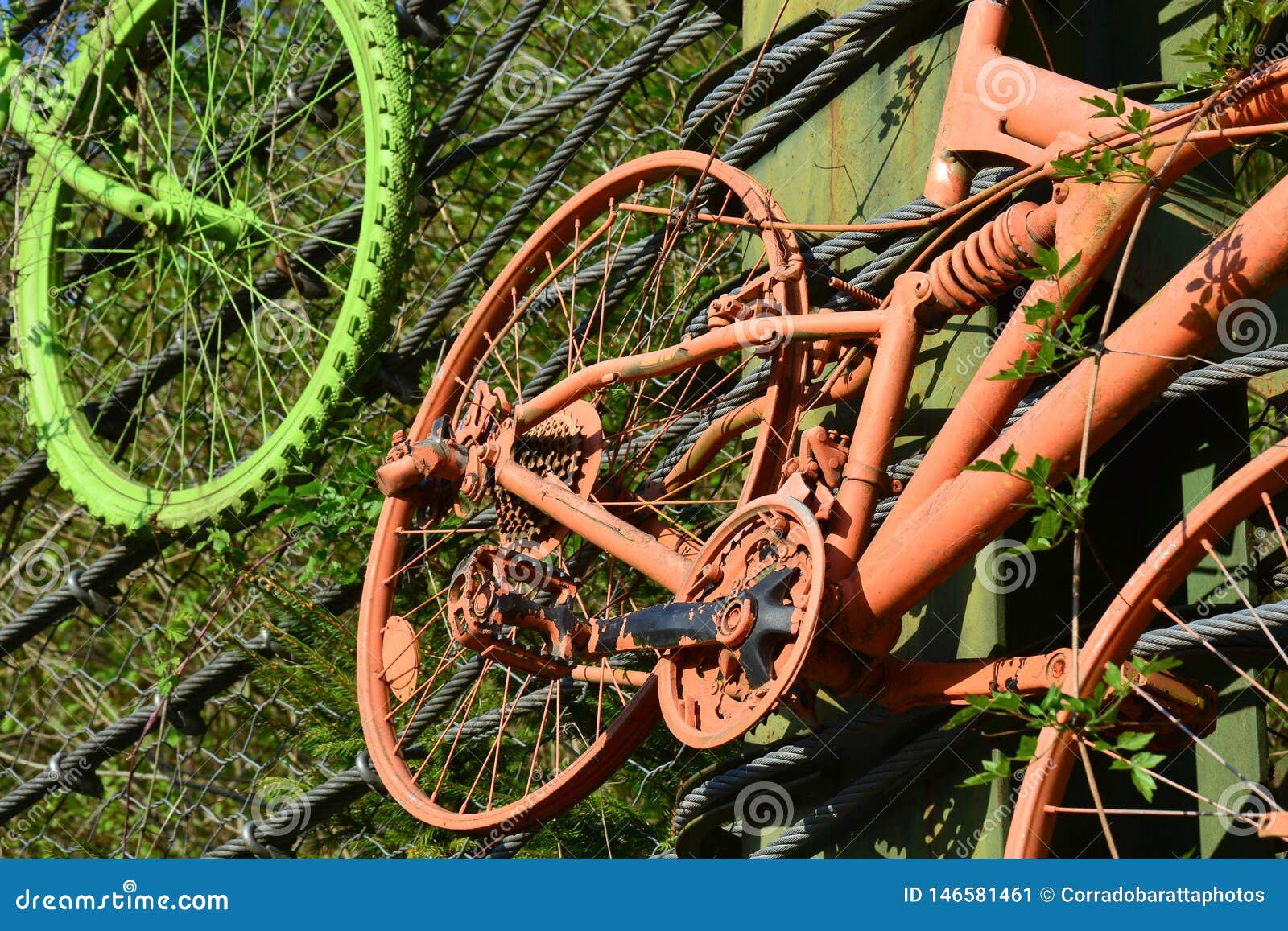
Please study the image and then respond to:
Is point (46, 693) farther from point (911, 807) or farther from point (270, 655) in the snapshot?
point (911, 807)

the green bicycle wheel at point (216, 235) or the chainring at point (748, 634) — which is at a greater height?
the green bicycle wheel at point (216, 235)

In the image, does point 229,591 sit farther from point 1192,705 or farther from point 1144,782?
point 1144,782

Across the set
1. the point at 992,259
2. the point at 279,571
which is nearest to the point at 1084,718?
the point at 992,259

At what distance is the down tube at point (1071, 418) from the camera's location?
5.30 ft

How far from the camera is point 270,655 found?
3211 millimetres

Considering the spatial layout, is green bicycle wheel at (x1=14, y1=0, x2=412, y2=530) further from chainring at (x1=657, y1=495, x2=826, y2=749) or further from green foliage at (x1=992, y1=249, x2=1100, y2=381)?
green foliage at (x1=992, y1=249, x2=1100, y2=381)

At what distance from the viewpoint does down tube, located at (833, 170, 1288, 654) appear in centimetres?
161

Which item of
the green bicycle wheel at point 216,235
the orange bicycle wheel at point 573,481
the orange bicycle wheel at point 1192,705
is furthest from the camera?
the green bicycle wheel at point 216,235

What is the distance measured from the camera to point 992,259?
1.87 m

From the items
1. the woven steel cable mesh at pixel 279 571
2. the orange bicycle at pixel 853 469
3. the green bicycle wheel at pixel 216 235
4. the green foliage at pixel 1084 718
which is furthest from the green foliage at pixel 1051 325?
the green bicycle wheel at pixel 216 235

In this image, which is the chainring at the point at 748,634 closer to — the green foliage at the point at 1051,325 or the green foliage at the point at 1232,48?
the green foliage at the point at 1051,325

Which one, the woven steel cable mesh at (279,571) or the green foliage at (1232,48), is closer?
the green foliage at (1232,48)

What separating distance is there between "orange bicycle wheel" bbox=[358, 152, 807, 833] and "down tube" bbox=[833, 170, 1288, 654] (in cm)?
30

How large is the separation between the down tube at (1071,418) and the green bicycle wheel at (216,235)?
1.37m
